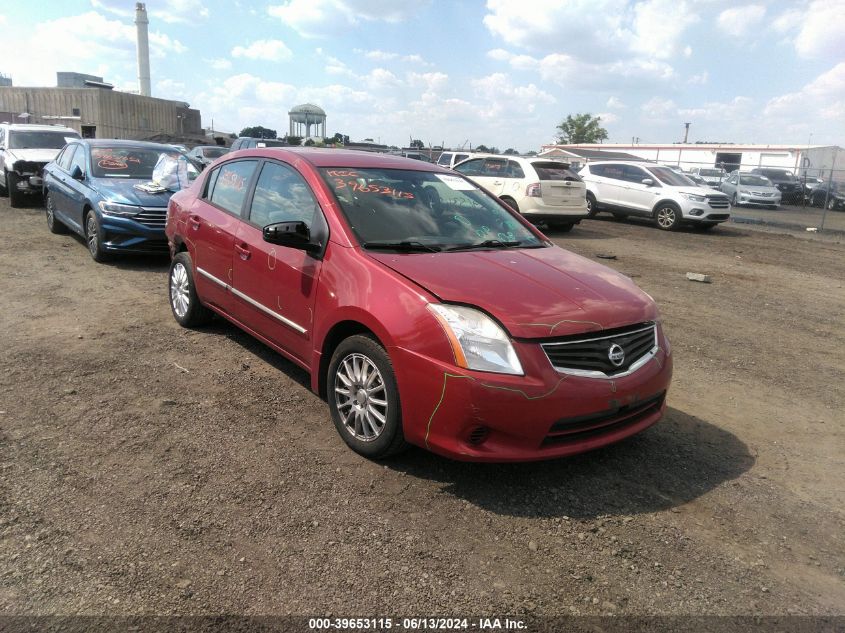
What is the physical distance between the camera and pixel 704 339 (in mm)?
6391

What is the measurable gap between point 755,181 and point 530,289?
86.4 feet

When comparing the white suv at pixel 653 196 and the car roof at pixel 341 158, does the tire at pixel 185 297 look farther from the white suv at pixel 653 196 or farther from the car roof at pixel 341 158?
the white suv at pixel 653 196

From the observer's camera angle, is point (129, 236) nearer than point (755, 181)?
Yes

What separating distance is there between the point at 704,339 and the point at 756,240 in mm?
10624

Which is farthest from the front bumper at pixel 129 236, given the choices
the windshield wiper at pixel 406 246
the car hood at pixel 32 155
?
the car hood at pixel 32 155

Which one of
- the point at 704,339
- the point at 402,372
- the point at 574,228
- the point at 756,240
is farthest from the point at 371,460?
the point at 756,240

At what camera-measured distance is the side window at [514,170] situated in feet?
45.5

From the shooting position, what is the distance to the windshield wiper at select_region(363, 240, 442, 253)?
380 centimetres

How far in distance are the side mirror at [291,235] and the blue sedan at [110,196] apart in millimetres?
5192

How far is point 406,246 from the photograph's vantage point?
386cm

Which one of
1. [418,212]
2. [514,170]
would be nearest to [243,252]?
[418,212]

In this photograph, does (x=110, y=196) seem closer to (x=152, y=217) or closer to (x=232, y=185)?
(x=152, y=217)

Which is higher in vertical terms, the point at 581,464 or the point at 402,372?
the point at 402,372

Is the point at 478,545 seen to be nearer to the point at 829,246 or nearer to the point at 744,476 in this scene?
the point at 744,476
